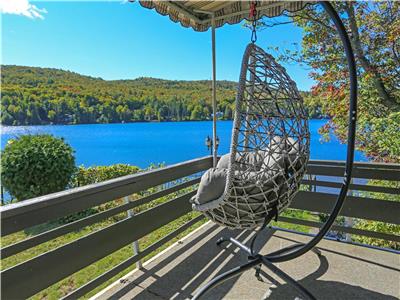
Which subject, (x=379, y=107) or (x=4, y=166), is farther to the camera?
(x=379, y=107)

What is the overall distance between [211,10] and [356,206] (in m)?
2.35

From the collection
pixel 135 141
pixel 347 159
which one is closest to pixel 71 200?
pixel 347 159

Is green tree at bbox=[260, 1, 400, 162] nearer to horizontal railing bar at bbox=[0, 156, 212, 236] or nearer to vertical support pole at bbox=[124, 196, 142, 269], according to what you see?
horizontal railing bar at bbox=[0, 156, 212, 236]

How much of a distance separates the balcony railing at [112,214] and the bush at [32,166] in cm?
273

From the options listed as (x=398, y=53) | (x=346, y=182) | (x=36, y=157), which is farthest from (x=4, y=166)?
(x=398, y=53)

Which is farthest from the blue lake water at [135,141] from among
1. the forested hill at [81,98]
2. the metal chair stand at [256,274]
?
the metal chair stand at [256,274]

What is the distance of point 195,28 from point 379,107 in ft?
11.1

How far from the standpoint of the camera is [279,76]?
162 centimetres

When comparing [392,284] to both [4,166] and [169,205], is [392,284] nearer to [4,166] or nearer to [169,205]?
[169,205]

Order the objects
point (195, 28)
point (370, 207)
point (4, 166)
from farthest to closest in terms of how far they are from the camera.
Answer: point (4, 166)
point (195, 28)
point (370, 207)

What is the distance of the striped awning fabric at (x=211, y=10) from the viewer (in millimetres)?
2418

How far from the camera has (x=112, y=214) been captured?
1.80 m

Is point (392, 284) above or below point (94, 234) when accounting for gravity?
below

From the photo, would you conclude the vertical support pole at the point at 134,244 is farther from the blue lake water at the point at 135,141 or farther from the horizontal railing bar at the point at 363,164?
the blue lake water at the point at 135,141
